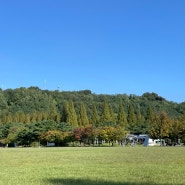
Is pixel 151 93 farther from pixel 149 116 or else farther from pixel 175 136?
pixel 175 136

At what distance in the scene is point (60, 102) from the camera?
158 meters

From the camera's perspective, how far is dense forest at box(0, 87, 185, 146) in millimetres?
90750

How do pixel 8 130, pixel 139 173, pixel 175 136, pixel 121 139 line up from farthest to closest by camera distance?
1. pixel 8 130
2. pixel 121 139
3. pixel 175 136
4. pixel 139 173

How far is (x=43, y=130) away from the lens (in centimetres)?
9675

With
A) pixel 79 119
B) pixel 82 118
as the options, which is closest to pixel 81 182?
pixel 82 118

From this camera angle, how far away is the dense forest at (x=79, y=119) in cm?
9075

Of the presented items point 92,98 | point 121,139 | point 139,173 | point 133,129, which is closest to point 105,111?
point 133,129

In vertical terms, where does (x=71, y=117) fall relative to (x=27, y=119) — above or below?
below

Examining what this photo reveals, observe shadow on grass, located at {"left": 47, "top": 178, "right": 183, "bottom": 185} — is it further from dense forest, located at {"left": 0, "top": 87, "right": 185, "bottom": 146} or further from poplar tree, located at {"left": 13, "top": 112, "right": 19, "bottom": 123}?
poplar tree, located at {"left": 13, "top": 112, "right": 19, "bottom": 123}

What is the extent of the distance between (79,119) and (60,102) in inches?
1547

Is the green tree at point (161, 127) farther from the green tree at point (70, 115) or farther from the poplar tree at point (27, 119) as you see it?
the poplar tree at point (27, 119)

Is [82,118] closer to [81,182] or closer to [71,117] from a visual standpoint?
[71,117]

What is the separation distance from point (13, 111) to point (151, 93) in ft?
212

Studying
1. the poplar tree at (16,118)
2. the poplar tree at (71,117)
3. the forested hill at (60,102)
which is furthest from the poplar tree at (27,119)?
the poplar tree at (71,117)
